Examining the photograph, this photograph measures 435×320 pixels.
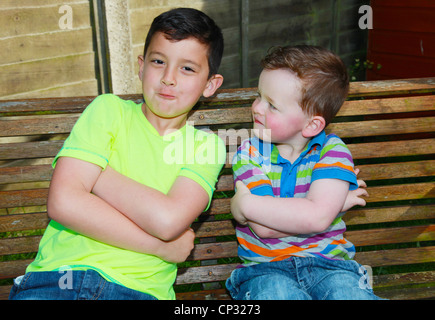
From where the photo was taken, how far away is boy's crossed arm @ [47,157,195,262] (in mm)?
1890

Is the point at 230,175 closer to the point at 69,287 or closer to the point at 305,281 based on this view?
the point at 305,281

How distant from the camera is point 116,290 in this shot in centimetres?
194

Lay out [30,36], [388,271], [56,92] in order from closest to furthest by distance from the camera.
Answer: [388,271] < [30,36] < [56,92]

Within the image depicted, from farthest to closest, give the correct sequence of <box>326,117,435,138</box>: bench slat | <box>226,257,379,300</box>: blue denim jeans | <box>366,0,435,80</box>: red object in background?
<box>366,0,435,80</box>: red object in background, <box>326,117,435,138</box>: bench slat, <box>226,257,379,300</box>: blue denim jeans

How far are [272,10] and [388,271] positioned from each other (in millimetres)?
3139

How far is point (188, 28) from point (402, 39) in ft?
12.3

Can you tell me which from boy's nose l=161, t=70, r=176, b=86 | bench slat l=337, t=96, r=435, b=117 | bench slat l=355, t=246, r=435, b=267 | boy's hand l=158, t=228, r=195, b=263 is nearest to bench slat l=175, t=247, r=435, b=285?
bench slat l=355, t=246, r=435, b=267


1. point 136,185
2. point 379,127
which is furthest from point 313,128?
point 136,185

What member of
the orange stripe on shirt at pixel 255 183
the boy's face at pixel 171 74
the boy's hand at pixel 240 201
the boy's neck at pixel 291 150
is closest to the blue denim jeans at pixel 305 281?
the boy's hand at pixel 240 201

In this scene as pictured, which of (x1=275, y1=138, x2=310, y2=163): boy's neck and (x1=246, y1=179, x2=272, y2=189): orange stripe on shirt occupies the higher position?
(x1=275, y1=138, x2=310, y2=163): boy's neck

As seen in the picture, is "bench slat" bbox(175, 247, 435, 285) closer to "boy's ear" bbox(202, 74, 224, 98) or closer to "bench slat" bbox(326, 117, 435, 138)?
"bench slat" bbox(326, 117, 435, 138)

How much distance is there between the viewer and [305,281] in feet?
6.92

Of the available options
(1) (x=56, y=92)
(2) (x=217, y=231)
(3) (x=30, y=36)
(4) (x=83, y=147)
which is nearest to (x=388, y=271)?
(2) (x=217, y=231)
